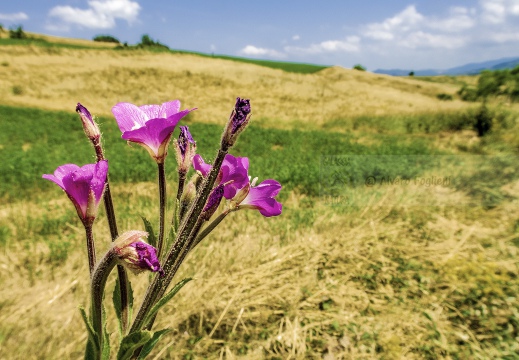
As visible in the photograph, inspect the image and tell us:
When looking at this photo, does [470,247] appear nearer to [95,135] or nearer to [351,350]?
[351,350]

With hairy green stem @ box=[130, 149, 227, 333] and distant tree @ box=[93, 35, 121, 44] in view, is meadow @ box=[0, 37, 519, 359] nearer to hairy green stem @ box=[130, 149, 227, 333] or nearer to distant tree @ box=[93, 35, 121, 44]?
hairy green stem @ box=[130, 149, 227, 333]

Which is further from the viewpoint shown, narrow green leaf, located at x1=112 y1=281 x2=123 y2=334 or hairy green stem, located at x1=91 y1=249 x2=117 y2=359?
narrow green leaf, located at x1=112 y1=281 x2=123 y2=334

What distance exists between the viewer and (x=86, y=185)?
0.62 metres

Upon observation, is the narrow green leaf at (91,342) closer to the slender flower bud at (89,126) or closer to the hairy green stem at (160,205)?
the hairy green stem at (160,205)

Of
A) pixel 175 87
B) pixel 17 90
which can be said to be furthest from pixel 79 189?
pixel 175 87

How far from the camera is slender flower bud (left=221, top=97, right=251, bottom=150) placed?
23.2 inches

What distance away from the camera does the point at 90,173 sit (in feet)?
2.06

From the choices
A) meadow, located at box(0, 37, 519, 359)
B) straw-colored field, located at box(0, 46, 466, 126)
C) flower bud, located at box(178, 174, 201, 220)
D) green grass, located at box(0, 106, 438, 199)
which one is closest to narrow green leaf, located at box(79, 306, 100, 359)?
flower bud, located at box(178, 174, 201, 220)

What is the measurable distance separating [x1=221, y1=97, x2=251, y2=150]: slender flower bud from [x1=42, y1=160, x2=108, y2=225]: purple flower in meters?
0.21

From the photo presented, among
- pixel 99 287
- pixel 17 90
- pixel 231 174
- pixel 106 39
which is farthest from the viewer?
pixel 106 39

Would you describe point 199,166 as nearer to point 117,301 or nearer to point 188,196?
point 188,196

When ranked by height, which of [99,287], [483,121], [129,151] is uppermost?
[99,287]

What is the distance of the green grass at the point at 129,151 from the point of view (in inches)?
249

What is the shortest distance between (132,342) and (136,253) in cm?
28
